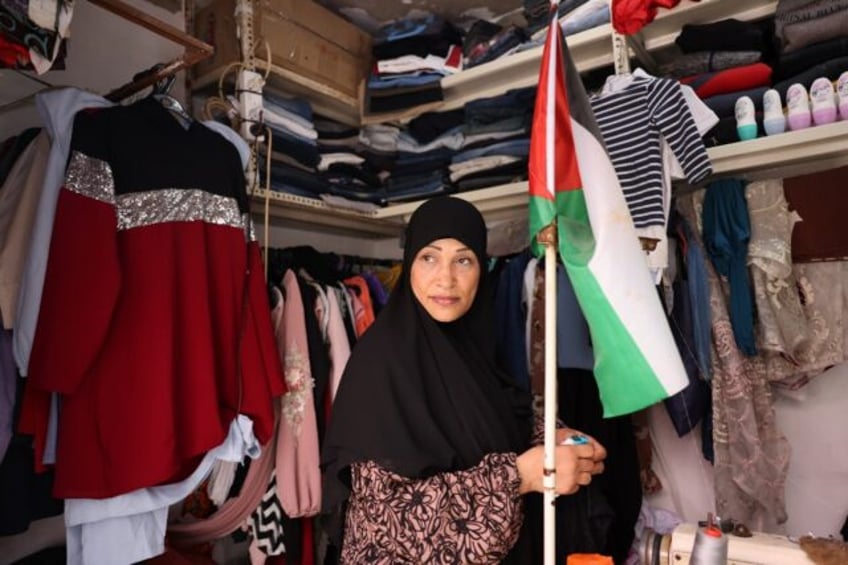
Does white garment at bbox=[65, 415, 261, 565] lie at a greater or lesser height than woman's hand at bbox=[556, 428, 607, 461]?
lesser

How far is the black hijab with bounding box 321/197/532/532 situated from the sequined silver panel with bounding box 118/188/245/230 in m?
0.58

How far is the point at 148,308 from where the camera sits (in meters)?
1.26

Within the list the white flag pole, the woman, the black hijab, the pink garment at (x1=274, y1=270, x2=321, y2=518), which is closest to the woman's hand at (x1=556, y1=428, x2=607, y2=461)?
the woman

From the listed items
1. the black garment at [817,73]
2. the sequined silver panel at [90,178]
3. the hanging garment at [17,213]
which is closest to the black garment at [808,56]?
the black garment at [817,73]

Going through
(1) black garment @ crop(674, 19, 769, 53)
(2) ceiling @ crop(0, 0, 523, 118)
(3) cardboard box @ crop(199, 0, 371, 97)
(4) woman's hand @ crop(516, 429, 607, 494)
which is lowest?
(4) woman's hand @ crop(516, 429, 607, 494)

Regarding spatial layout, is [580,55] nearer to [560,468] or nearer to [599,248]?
[599,248]

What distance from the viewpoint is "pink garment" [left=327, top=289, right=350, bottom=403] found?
1726 mm

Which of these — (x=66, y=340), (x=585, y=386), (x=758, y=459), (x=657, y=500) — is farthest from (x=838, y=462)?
(x=66, y=340)

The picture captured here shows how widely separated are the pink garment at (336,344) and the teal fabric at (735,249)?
4.10 feet

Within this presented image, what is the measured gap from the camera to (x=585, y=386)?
1.61 metres

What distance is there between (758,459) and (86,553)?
1.83 meters

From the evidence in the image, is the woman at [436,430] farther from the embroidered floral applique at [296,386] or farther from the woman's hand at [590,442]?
the embroidered floral applique at [296,386]

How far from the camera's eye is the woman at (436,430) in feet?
3.00

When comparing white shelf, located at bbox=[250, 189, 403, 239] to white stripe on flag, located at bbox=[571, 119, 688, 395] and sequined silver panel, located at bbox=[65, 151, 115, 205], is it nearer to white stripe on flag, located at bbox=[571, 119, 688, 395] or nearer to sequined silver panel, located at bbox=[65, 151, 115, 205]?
sequined silver panel, located at bbox=[65, 151, 115, 205]
